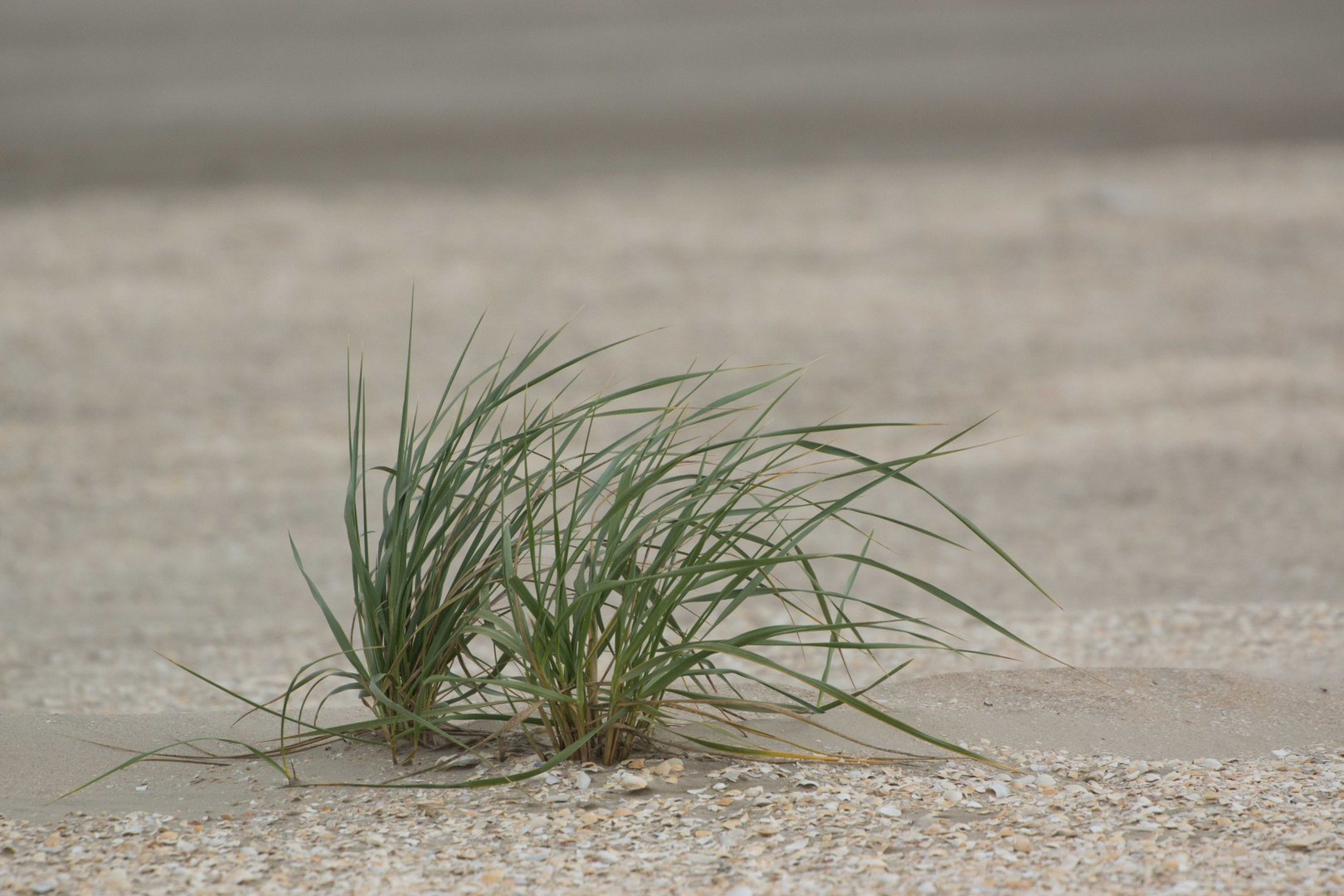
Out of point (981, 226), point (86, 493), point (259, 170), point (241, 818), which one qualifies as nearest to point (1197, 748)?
point (241, 818)

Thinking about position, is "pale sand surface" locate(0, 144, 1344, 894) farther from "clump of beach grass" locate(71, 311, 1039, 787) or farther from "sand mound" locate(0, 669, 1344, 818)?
"clump of beach grass" locate(71, 311, 1039, 787)

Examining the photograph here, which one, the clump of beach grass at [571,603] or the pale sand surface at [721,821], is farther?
the clump of beach grass at [571,603]

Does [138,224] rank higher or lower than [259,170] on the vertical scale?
lower

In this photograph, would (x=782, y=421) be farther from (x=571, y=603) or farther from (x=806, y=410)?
(x=571, y=603)

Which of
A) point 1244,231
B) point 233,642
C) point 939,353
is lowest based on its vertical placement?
point 233,642

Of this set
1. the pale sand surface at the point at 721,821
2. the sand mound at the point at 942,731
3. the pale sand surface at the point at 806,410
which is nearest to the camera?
the pale sand surface at the point at 721,821

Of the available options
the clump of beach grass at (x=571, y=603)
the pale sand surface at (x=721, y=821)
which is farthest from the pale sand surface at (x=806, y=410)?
the clump of beach grass at (x=571, y=603)

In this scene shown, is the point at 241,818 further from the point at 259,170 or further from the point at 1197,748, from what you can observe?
the point at 259,170

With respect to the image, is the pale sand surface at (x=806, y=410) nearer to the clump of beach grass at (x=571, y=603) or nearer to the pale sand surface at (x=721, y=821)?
the pale sand surface at (x=721, y=821)

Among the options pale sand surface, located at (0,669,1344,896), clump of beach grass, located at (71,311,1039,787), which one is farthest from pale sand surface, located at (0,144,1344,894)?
clump of beach grass, located at (71,311,1039,787)
